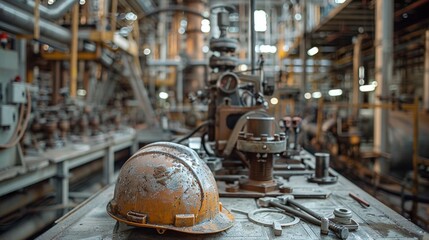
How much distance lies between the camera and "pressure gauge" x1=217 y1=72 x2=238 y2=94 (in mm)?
3927

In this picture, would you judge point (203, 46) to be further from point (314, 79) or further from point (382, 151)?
point (382, 151)

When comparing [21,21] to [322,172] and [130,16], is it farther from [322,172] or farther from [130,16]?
[130,16]

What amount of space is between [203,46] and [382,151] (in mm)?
7257

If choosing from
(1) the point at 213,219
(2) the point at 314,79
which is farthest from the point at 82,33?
(2) the point at 314,79

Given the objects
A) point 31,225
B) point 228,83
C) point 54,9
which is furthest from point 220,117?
point 54,9

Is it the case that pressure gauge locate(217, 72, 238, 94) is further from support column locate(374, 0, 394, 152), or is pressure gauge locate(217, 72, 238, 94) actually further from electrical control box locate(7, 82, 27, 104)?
support column locate(374, 0, 394, 152)

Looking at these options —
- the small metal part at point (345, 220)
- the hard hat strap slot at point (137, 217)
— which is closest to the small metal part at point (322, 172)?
the small metal part at point (345, 220)

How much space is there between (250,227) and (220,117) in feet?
5.66

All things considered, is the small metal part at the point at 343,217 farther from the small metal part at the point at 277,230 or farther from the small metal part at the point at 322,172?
the small metal part at the point at 322,172

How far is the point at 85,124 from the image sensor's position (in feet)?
20.1

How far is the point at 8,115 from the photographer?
3639mm

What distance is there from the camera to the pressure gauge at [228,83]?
3.93m

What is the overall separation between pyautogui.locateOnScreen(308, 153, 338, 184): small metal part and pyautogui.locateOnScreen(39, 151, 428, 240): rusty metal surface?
0.49m

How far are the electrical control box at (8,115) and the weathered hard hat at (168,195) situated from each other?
6.93 ft
